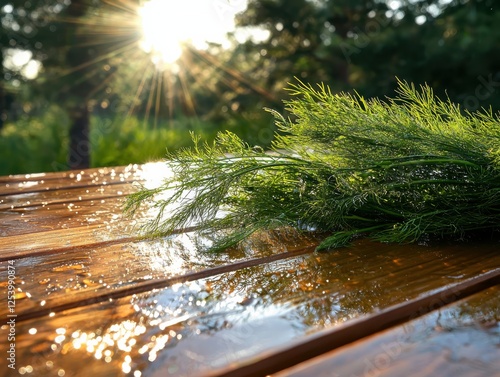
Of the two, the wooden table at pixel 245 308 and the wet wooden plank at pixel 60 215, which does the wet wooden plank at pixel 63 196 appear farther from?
the wooden table at pixel 245 308

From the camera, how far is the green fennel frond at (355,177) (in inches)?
42.2

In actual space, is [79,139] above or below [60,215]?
above

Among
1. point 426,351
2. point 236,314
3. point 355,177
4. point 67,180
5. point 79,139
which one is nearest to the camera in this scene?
point 426,351

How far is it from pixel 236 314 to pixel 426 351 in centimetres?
23

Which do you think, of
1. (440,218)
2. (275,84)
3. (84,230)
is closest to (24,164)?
(275,84)

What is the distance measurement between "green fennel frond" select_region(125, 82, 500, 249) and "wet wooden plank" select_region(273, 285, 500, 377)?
1.23ft

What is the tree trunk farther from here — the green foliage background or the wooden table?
the wooden table

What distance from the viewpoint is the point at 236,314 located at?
703 millimetres

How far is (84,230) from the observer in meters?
1.23

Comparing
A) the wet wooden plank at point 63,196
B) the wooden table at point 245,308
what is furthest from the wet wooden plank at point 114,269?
the wet wooden plank at point 63,196

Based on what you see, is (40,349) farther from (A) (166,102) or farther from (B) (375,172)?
(A) (166,102)

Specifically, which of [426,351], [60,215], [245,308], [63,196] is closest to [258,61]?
[63,196]

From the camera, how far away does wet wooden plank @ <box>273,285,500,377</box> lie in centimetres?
55

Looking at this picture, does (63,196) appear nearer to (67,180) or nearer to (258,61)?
(67,180)
